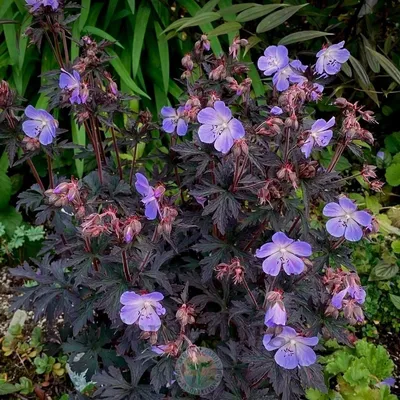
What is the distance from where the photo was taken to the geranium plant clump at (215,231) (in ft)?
3.87

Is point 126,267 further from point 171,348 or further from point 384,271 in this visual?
point 384,271

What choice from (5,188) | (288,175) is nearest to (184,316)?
(288,175)

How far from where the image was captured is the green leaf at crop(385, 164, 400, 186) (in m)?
2.37

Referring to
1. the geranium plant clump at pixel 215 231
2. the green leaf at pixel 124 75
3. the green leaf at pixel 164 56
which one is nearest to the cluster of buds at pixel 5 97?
the geranium plant clump at pixel 215 231

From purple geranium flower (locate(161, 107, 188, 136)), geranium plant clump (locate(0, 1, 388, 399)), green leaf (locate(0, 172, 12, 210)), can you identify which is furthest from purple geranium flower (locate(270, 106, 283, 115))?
green leaf (locate(0, 172, 12, 210))

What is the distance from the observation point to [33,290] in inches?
62.6

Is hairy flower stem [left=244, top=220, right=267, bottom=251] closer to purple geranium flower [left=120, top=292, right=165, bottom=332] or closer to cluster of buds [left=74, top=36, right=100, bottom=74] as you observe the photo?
purple geranium flower [left=120, top=292, right=165, bottom=332]

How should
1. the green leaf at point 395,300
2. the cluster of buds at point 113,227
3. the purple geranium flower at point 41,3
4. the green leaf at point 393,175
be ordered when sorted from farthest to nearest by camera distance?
the green leaf at point 393,175
the green leaf at point 395,300
the purple geranium flower at point 41,3
the cluster of buds at point 113,227

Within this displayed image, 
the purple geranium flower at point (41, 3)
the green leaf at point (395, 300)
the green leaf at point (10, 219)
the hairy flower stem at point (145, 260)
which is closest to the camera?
the hairy flower stem at point (145, 260)

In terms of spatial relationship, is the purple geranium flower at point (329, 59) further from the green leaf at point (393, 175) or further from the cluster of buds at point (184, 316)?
the green leaf at point (393, 175)

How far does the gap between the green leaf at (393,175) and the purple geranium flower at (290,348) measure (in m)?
1.34

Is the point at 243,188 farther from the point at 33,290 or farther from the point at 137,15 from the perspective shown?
the point at 137,15

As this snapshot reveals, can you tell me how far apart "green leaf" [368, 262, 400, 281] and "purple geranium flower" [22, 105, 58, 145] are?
1275 millimetres

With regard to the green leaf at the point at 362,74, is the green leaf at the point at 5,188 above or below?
below
